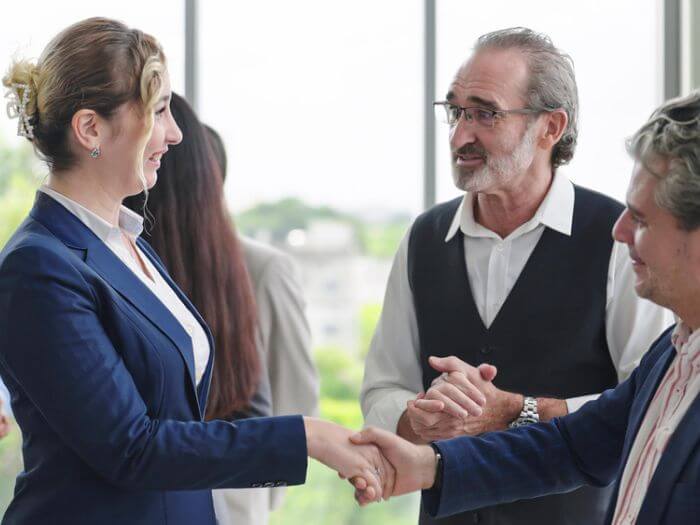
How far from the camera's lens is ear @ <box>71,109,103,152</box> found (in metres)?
1.90

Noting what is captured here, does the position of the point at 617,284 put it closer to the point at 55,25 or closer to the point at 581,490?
the point at 581,490

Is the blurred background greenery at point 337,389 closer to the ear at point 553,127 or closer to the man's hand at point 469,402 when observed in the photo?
the ear at point 553,127

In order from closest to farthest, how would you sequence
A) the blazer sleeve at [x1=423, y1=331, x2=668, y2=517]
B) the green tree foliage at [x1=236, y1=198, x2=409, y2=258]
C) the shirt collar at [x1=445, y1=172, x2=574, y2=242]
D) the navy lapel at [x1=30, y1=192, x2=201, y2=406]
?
the navy lapel at [x1=30, y1=192, x2=201, y2=406] → the blazer sleeve at [x1=423, y1=331, x2=668, y2=517] → the shirt collar at [x1=445, y1=172, x2=574, y2=242] → the green tree foliage at [x1=236, y1=198, x2=409, y2=258]

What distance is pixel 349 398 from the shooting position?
4.69 meters

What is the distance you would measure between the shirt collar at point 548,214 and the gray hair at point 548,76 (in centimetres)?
9

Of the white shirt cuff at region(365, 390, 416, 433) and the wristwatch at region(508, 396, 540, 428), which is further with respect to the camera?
the white shirt cuff at region(365, 390, 416, 433)

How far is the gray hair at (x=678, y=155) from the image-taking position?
1.63 metres

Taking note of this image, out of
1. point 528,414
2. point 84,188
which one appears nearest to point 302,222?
point 528,414

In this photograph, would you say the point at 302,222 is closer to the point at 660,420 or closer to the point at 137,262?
the point at 137,262

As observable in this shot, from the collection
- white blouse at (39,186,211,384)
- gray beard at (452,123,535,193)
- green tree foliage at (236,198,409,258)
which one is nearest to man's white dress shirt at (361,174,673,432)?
gray beard at (452,123,535,193)

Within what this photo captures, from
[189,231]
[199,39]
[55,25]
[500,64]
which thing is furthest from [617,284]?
[55,25]

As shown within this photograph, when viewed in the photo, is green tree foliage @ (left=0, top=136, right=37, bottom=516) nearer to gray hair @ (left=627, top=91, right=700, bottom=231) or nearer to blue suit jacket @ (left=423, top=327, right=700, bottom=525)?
blue suit jacket @ (left=423, top=327, right=700, bottom=525)

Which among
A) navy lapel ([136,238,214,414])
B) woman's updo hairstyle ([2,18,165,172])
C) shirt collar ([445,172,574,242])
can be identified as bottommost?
navy lapel ([136,238,214,414])

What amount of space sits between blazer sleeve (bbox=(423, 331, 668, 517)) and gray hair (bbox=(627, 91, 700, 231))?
585 millimetres
